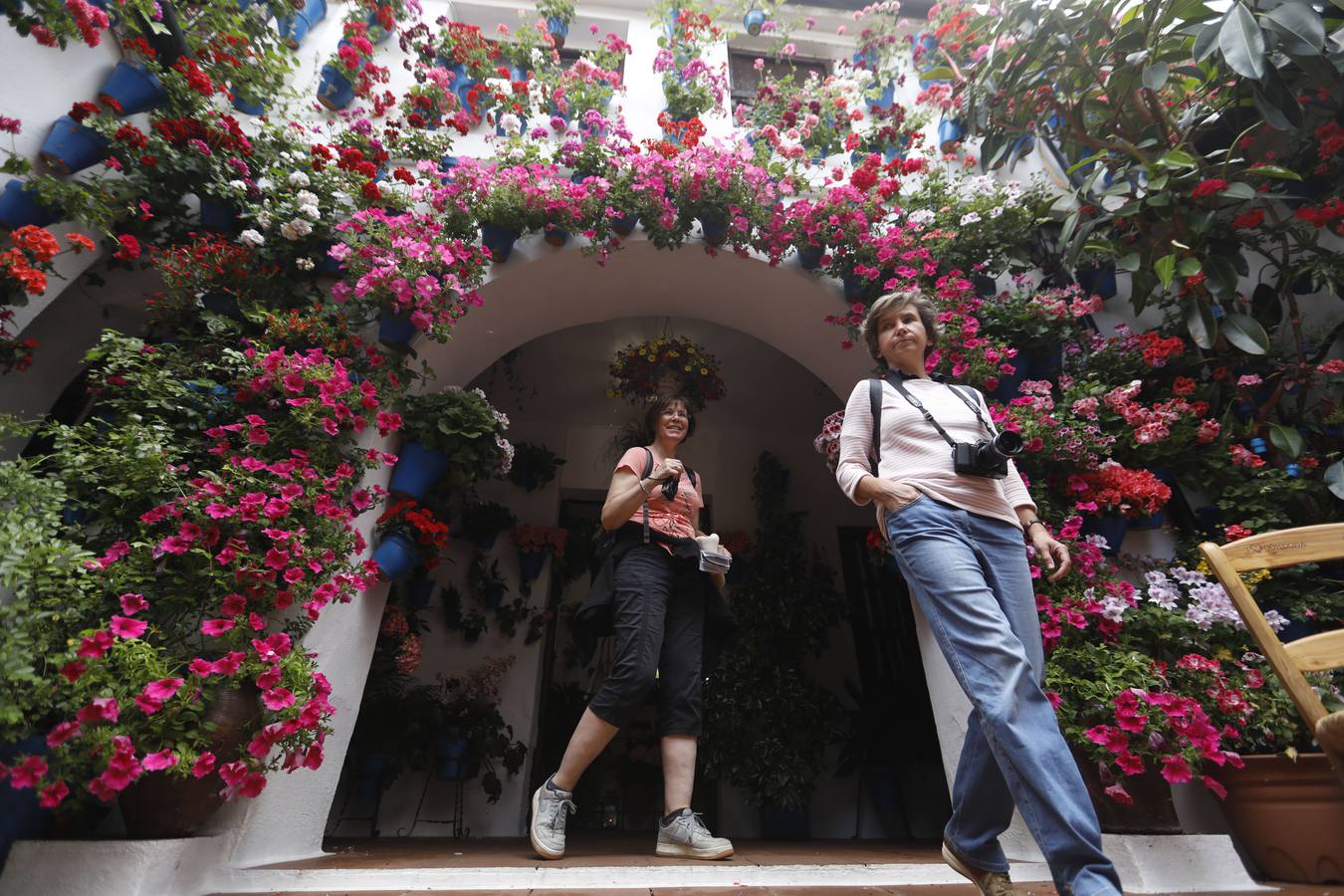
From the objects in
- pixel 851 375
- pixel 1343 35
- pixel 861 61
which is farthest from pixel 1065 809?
pixel 861 61

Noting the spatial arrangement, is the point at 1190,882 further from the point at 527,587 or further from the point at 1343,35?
the point at 527,587

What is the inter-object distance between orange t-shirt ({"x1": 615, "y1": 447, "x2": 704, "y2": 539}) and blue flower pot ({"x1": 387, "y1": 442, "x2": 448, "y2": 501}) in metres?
0.91

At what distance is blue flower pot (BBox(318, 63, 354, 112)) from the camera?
3.37m

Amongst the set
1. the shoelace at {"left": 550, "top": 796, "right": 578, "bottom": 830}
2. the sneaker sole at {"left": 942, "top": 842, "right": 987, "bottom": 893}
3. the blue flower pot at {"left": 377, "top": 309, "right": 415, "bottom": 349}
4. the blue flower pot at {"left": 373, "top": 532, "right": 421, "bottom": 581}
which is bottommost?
the sneaker sole at {"left": 942, "top": 842, "right": 987, "bottom": 893}

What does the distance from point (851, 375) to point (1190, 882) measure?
7.46ft

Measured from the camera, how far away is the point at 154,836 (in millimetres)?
1646

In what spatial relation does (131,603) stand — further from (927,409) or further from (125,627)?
(927,409)

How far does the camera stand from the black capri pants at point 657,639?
204 centimetres

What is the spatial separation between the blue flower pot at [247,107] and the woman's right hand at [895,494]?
10.9 feet

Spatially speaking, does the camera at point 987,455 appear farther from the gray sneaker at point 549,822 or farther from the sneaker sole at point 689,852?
the gray sneaker at point 549,822

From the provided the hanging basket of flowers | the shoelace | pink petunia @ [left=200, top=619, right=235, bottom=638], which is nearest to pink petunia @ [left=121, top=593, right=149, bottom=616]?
pink petunia @ [left=200, top=619, right=235, bottom=638]

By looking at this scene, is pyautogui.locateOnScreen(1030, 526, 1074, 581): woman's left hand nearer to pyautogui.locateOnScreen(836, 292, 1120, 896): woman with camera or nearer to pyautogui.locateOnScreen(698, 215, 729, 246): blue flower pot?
pyautogui.locateOnScreen(836, 292, 1120, 896): woman with camera

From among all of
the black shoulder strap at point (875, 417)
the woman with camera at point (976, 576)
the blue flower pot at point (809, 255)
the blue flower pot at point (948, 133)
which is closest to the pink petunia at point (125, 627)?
the woman with camera at point (976, 576)

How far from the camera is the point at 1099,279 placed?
3.12 meters
